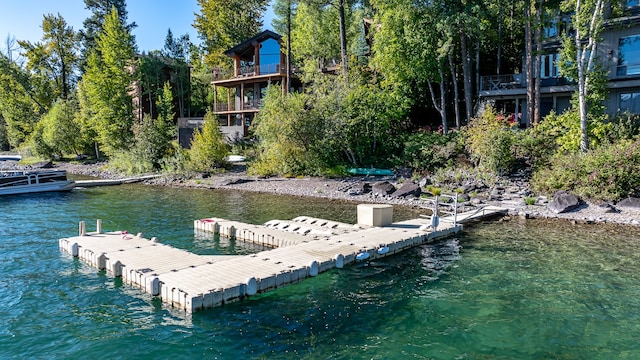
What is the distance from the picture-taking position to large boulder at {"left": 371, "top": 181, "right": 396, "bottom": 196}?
25367 millimetres

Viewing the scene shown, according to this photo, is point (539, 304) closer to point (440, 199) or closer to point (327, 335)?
point (327, 335)

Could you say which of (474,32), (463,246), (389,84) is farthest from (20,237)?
(474,32)

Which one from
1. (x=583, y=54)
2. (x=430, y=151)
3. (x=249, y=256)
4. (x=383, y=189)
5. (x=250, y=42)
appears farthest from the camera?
(x=250, y=42)

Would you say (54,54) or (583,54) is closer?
(583,54)

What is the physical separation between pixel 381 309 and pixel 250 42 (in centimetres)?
3868

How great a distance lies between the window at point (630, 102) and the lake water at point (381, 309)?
15.2m

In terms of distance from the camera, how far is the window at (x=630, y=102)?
28047 mm

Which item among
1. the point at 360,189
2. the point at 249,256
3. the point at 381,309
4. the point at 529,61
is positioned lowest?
the point at 381,309

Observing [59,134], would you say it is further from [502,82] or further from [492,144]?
[492,144]

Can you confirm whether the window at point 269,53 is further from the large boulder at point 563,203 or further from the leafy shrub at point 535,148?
the large boulder at point 563,203

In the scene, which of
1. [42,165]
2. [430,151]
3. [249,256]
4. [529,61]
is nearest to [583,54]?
[529,61]

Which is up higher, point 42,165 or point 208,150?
point 208,150

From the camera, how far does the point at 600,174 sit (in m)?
20.6

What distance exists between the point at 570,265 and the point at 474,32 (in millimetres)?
Answer: 21076
